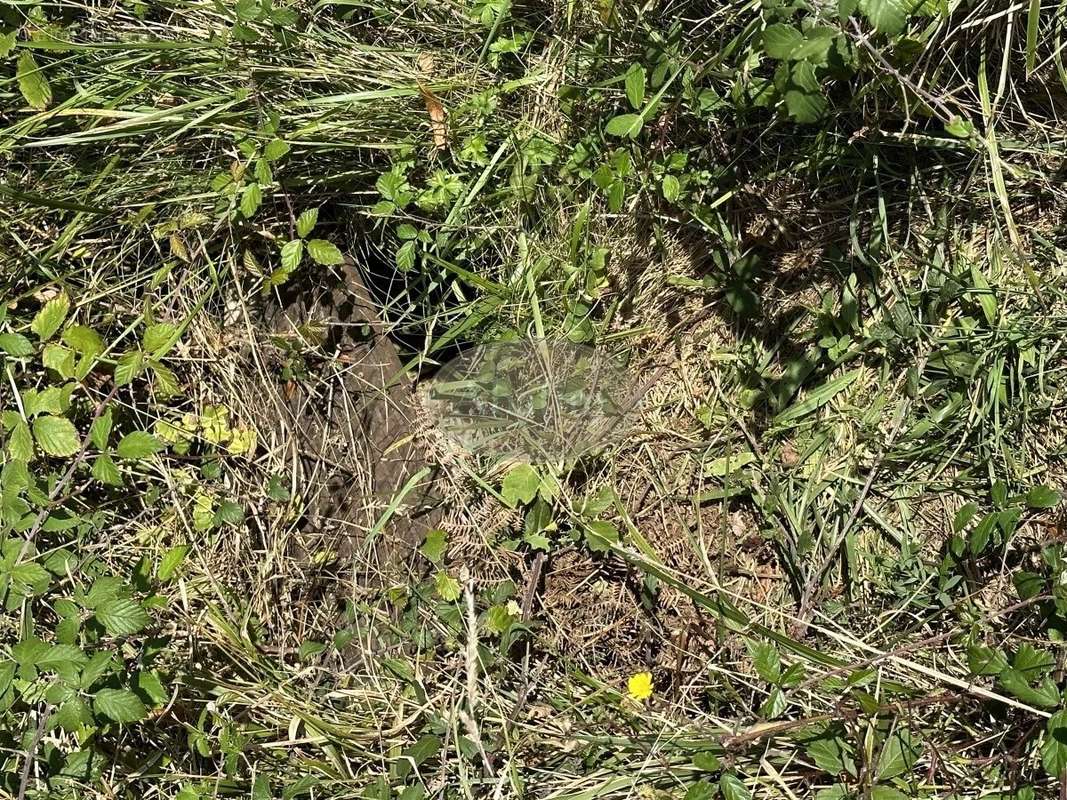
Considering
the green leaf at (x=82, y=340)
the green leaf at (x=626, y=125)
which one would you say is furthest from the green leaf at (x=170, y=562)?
the green leaf at (x=626, y=125)

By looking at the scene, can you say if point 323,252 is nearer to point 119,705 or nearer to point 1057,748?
point 119,705

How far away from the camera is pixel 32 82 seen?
213 cm

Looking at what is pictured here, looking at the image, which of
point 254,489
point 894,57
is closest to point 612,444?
point 254,489

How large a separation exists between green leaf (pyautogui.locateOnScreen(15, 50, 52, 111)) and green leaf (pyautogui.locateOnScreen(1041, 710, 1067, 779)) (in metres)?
2.56

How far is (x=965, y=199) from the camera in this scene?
217 cm

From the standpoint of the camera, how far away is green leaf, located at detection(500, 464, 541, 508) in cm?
222

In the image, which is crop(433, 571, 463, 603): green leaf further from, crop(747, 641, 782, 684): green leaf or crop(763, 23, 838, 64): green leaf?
crop(763, 23, 838, 64): green leaf

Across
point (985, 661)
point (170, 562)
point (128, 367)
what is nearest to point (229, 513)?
point (170, 562)

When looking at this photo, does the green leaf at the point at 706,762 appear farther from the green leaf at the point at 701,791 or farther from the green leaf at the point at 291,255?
the green leaf at the point at 291,255

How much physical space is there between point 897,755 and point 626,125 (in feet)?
4.86

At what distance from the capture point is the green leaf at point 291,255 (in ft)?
7.31

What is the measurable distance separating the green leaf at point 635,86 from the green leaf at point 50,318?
142cm
